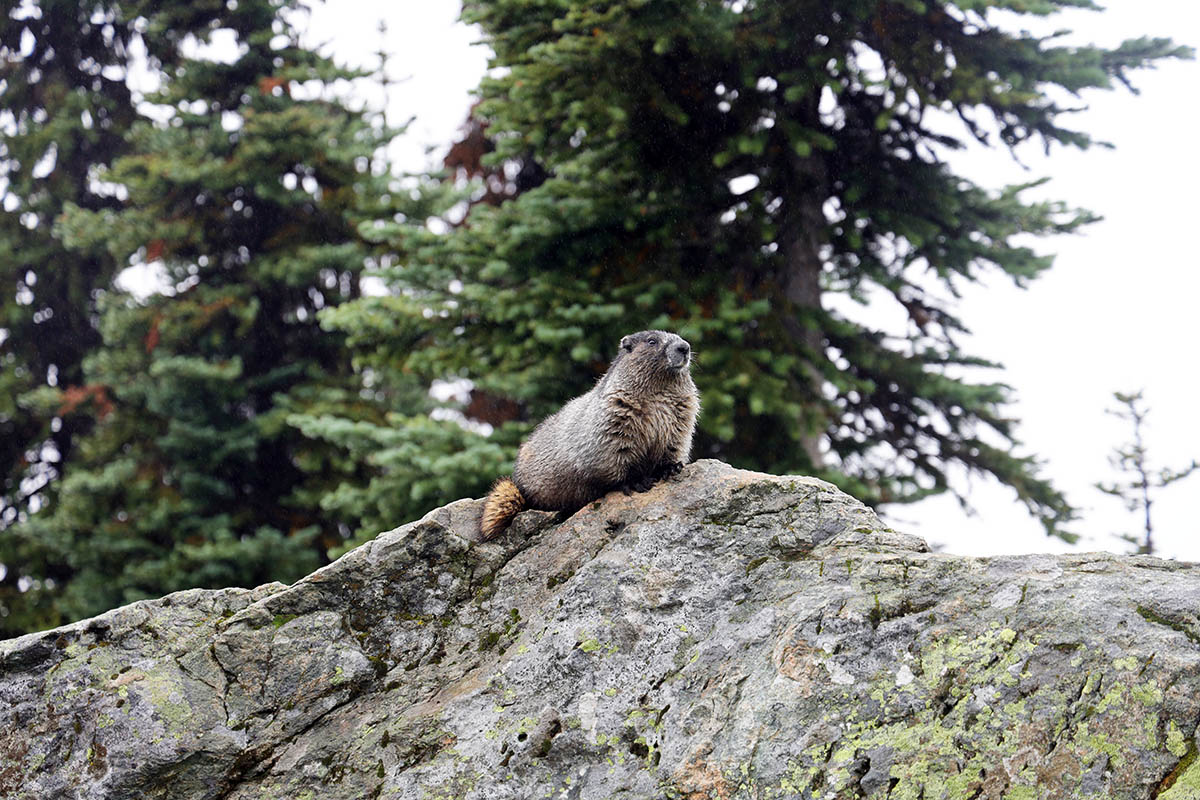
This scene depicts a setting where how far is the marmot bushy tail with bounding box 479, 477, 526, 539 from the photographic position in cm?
512

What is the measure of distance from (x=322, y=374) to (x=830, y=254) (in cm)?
801

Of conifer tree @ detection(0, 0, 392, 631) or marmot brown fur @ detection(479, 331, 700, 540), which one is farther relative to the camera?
conifer tree @ detection(0, 0, 392, 631)

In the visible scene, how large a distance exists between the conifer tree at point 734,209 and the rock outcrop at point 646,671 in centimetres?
470

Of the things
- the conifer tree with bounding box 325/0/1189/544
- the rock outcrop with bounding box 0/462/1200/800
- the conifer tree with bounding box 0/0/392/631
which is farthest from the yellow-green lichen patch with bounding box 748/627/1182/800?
the conifer tree with bounding box 0/0/392/631

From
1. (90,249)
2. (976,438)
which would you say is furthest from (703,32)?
(90,249)

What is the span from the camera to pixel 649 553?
4.61 meters

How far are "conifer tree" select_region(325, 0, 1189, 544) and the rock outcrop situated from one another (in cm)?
470

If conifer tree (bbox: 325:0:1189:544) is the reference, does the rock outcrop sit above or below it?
below

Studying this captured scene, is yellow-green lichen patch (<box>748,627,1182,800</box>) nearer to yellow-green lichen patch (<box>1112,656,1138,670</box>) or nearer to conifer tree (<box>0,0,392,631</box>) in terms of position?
yellow-green lichen patch (<box>1112,656,1138,670</box>)

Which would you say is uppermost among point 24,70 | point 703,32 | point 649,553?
point 24,70

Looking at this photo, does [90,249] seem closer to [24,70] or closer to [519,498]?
[24,70]

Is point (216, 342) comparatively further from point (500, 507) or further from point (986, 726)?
point (986, 726)

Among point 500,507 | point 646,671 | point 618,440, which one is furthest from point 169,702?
point 618,440

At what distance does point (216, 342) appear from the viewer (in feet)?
50.3
